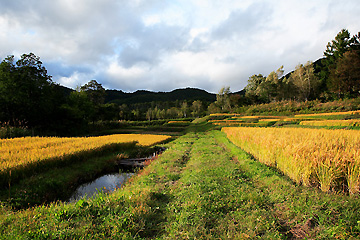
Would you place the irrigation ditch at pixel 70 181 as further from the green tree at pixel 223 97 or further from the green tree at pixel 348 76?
the green tree at pixel 223 97

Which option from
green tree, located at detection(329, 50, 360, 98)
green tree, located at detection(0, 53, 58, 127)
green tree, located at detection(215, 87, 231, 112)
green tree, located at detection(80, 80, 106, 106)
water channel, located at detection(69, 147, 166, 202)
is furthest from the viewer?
green tree, located at detection(215, 87, 231, 112)

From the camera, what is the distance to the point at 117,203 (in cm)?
425

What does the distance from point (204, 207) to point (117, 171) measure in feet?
26.9

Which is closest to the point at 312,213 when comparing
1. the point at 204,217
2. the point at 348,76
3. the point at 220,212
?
the point at 220,212

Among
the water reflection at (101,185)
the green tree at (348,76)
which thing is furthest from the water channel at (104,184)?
the green tree at (348,76)

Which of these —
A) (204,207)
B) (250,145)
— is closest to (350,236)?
(204,207)

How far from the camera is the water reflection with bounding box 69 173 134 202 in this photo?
23.1 ft

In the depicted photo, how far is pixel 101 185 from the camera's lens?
8.30 metres

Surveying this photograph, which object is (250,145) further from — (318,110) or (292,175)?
(318,110)

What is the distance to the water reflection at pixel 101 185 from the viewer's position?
705 centimetres

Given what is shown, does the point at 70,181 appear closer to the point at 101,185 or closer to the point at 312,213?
the point at 101,185

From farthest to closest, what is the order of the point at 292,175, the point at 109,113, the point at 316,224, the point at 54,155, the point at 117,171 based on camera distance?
the point at 109,113 → the point at 117,171 → the point at 54,155 → the point at 292,175 → the point at 316,224

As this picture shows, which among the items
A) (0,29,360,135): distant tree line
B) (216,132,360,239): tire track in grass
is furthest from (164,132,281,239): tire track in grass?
(0,29,360,135): distant tree line

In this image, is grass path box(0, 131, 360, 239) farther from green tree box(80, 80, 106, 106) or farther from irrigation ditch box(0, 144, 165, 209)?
green tree box(80, 80, 106, 106)
